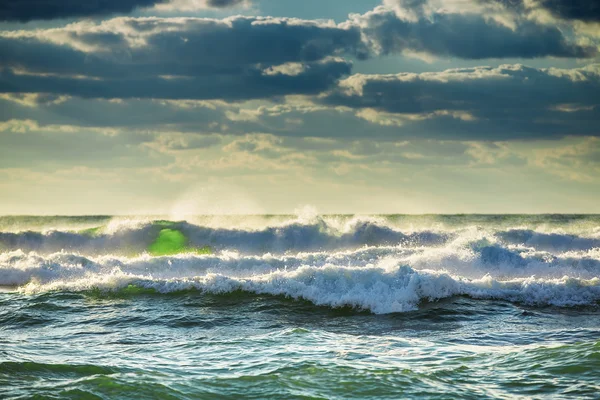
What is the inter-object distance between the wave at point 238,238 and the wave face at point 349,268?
7 cm

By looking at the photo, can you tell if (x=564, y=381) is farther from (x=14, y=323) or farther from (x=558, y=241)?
(x=558, y=241)

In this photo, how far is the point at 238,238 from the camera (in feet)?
124

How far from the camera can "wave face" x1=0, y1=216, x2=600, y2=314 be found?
A: 63.0 feet

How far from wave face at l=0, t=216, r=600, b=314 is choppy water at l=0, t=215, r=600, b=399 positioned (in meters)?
0.07

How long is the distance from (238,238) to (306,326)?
876 inches

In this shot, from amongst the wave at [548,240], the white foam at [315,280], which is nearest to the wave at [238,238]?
the wave at [548,240]

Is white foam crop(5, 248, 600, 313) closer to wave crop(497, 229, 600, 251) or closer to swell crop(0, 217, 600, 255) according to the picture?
swell crop(0, 217, 600, 255)

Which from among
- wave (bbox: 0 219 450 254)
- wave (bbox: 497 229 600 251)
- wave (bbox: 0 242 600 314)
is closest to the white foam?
wave (bbox: 0 242 600 314)

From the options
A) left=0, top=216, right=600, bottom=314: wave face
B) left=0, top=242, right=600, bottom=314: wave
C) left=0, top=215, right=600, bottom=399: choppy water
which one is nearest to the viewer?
left=0, top=215, right=600, bottom=399: choppy water

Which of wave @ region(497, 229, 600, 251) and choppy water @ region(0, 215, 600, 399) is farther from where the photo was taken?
wave @ region(497, 229, 600, 251)

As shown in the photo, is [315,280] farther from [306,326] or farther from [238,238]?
[238,238]

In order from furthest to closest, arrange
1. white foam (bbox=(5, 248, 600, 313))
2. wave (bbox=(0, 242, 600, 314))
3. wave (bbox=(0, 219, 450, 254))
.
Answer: wave (bbox=(0, 219, 450, 254)) < wave (bbox=(0, 242, 600, 314)) < white foam (bbox=(5, 248, 600, 313))

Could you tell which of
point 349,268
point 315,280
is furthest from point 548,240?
point 315,280

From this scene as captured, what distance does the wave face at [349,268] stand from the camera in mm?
19203
